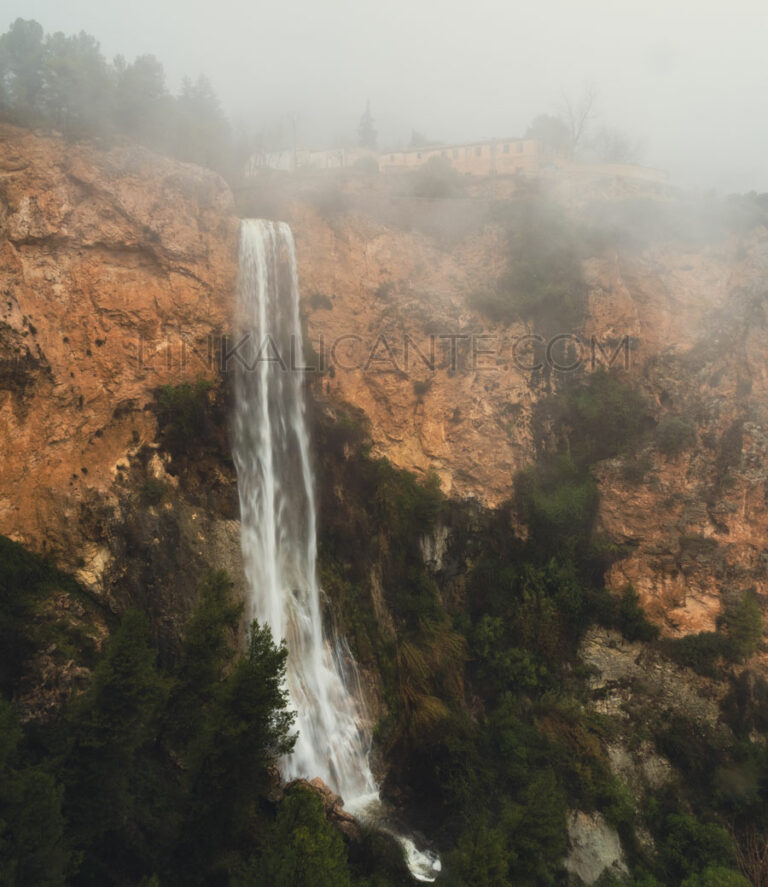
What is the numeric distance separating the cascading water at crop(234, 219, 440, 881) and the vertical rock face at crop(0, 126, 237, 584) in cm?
148

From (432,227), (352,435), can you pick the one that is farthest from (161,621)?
(432,227)

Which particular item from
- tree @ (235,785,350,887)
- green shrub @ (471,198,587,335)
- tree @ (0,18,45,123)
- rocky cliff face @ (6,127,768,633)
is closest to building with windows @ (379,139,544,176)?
green shrub @ (471,198,587,335)

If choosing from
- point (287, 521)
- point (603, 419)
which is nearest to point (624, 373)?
point (603, 419)

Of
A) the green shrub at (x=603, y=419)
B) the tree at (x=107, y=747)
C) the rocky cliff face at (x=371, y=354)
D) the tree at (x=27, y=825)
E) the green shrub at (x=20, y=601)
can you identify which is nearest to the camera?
the tree at (x=27, y=825)

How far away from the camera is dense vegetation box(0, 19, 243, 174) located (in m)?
23.4

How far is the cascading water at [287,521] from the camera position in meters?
18.4

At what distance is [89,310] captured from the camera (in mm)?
19844

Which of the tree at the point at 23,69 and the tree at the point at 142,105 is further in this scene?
the tree at the point at 142,105

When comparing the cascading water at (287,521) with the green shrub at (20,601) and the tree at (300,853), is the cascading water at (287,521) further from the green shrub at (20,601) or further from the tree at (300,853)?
the green shrub at (20,601)

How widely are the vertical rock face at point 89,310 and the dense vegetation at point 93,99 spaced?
98.1 inches

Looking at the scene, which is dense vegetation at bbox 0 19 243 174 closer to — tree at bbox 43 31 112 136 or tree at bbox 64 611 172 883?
tree at bbox 43 31 112 136

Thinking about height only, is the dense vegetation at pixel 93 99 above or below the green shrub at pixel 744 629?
above

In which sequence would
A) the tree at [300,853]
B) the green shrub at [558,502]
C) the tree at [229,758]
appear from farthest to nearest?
the green shrub at [558,502], the tree at [229,758], the tree at [300,853]

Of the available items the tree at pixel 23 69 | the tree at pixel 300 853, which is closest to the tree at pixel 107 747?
the tree at pixel 300 853
